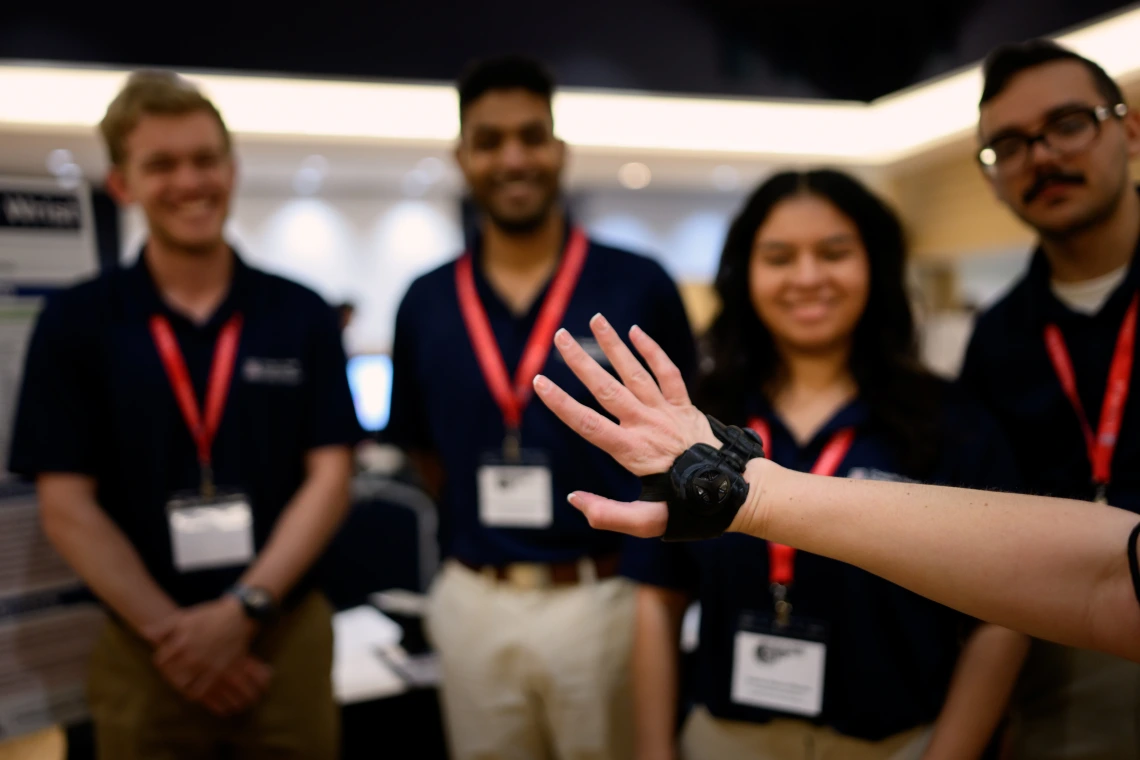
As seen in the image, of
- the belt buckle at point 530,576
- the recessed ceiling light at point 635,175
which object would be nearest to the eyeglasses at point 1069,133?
the belt buckle at point 530,576

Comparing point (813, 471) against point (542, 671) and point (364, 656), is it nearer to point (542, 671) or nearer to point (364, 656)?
point (542, 671)

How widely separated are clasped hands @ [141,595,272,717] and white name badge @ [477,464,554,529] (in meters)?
0.54

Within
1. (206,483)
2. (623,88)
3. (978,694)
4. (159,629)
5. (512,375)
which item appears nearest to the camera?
(978,694)

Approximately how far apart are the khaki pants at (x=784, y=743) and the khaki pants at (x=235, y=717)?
834 mm

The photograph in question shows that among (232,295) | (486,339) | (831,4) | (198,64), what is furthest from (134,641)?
(831,4)

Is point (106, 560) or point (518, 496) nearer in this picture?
point (106, 560)

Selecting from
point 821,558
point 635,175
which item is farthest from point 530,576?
point 635,175

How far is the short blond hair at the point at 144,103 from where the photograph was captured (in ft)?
5.19

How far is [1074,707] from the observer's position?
1377 mm

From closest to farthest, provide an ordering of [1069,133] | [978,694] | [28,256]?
[978,694], [1069,133], [28,256]

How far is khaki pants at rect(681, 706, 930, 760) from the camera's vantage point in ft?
4.06

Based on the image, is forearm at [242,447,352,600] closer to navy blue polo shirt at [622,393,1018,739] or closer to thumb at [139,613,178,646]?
thumb at [139,613,178,646]

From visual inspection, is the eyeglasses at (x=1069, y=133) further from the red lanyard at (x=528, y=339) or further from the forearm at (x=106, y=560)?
the forearm at (x=106, y=560)

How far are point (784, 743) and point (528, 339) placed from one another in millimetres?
940
